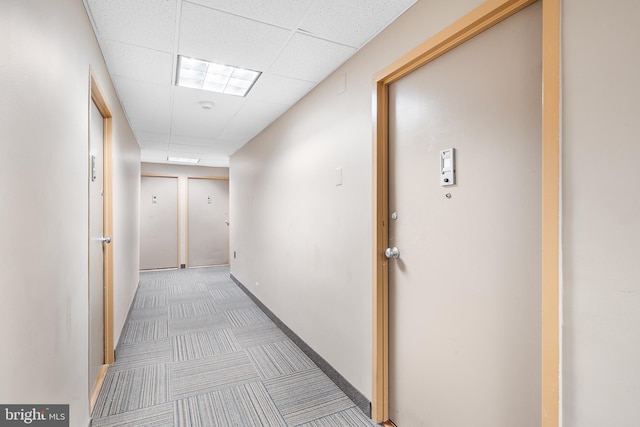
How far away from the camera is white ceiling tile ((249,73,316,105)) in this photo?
2.48 meters

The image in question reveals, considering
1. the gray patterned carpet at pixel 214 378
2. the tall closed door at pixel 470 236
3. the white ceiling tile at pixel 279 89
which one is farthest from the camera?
the white ceiling tile at pixel 279 89

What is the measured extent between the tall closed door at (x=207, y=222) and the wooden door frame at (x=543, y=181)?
5.93m

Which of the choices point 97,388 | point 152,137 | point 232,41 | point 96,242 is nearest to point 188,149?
point 152,137

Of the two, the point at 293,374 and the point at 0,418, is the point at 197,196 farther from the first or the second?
the point at 0,418

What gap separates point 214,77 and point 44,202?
175cm

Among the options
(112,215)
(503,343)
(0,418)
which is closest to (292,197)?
(112,215)

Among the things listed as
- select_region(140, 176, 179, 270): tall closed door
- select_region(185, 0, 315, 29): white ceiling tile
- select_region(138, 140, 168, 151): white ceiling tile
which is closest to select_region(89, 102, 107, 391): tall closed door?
select_region(185, 0, 315, 29): white ceiling tile

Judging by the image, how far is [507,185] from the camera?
1210mm

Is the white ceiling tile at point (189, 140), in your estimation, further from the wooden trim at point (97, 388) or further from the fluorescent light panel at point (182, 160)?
the wooden trim at point (97, 388)

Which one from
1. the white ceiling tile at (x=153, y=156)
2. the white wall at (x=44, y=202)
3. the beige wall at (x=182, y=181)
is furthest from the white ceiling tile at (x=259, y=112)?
the beige wall at (x=182, y=181)

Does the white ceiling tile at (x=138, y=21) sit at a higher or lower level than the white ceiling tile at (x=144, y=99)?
lower

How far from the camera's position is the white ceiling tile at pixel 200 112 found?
2828 millimetres

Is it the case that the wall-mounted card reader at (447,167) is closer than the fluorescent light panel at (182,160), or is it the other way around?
the wall-mounted card reader at (447,167)

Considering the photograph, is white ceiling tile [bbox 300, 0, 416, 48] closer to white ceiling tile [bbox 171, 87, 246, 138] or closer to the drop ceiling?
the drop ceiling
